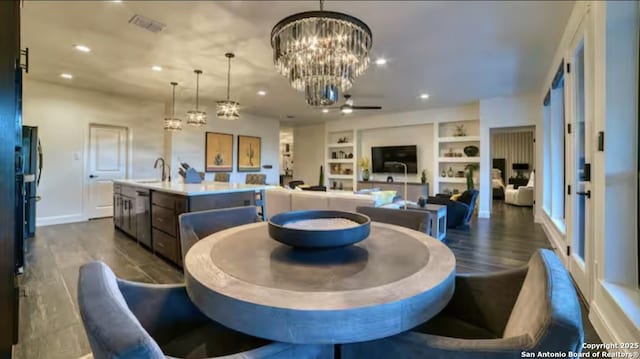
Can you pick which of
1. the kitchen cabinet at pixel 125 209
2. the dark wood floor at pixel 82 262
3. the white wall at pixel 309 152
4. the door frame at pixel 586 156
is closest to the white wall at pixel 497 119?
the dark wood floor at pixel 82 262

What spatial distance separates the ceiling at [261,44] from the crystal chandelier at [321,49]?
125 cm

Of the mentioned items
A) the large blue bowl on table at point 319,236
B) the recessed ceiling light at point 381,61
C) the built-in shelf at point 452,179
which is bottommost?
the large blue bowl on table at point 319,236

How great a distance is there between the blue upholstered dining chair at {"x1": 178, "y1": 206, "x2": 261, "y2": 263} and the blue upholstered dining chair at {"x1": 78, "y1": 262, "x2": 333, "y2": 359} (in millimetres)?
451

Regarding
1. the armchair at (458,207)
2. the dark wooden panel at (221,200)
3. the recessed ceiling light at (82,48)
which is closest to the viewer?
the dark wooden panel at (221,200)

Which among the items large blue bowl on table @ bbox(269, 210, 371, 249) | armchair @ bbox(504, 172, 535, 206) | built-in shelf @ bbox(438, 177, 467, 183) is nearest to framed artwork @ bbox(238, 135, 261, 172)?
built-in shelf @ bbox(438, 177, 467, 183)

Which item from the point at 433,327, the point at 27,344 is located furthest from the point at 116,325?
the point at 27,344

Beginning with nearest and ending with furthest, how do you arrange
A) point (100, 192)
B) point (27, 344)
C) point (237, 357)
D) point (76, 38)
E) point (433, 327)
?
point (237, 357) → point (433, 327) → point (27, 344) → point (76, 38) → point (100, 192)

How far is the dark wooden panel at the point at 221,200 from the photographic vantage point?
10.2 ft

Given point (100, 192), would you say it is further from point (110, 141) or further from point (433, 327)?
point (433, 327)

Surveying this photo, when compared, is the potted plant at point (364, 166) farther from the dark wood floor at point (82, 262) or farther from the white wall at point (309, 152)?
the dark wood floor at point (82, 262)

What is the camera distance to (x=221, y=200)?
3.39m

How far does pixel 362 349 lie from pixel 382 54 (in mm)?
3949

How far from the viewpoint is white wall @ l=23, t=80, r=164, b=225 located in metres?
5.42

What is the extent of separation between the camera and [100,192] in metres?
6.22
